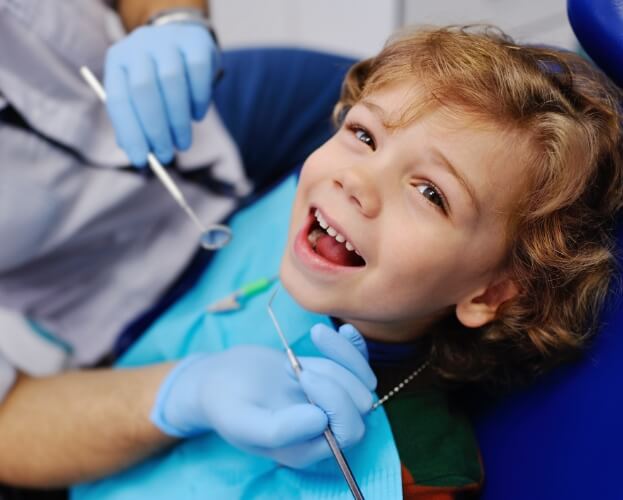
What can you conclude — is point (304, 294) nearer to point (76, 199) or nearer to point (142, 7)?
point (76, 199)

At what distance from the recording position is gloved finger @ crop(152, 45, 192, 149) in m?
1.00

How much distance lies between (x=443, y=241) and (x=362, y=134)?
0.17 metres

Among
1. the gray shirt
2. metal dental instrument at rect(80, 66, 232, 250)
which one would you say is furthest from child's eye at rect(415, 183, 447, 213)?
the gray shirt

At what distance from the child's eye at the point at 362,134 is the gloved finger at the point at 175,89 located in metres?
0.30

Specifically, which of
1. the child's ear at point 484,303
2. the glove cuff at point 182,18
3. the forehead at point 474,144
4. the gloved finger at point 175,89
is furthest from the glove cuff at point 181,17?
the child's ear at point 484,303

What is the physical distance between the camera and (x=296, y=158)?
1.33 m

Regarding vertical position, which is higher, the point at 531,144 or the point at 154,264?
the point at 531,144

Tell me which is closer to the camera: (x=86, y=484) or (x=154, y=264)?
(x=86, y=484)

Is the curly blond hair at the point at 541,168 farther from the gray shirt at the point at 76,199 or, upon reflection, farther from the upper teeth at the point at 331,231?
the gray shirt at the point at 76,199

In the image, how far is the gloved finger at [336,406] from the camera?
724 mm

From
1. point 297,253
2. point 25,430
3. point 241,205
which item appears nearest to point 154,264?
point 241,205

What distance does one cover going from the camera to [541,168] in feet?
2.44

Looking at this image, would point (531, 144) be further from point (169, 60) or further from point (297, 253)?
point (169, 60)

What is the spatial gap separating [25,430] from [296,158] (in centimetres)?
70
